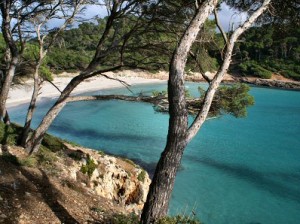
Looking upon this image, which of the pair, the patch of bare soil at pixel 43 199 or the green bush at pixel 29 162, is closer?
the patch of bare soil at pixel 43 199

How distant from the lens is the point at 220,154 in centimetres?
2678

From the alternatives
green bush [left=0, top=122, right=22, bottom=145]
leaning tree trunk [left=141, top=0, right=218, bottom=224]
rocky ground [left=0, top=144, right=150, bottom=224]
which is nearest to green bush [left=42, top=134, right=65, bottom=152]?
rocky ground [left=0, top=144, right=150, bottom=224]

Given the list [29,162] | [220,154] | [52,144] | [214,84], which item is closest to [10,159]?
[29,162]

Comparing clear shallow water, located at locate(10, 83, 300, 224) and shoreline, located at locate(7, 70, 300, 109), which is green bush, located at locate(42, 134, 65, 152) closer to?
clear shallow water, located at locate(10, 83, 300, 224)

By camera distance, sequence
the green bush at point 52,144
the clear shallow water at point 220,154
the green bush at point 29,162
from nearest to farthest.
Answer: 1. the green bush at point 29,162
2. the green bush at point 52,144
3. the clear shallow water at point 220,154

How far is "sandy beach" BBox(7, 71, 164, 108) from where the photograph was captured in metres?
46.9

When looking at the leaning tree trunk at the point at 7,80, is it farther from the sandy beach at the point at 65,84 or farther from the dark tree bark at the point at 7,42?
the sandy beach at the point at 65,84

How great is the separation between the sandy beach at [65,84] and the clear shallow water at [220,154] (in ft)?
12.6

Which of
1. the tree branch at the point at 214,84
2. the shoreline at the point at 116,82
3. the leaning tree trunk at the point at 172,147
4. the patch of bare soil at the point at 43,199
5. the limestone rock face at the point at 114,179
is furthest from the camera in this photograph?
the shoreline at the point at 116,82

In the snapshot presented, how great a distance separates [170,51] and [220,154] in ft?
57.7

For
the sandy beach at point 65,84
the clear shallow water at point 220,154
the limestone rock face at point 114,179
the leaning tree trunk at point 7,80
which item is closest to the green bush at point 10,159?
the limestone rock face at point 114,179

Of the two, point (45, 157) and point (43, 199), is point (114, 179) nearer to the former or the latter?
point (45, 157)

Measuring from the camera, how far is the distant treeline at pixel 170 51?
31.1 feet

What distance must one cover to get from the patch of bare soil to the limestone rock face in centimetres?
248
